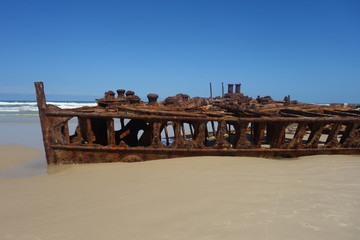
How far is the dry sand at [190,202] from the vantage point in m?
2.16

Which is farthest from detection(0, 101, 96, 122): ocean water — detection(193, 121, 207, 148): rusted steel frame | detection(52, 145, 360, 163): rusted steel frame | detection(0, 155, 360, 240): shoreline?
detection(0, 155, 360, 240): shoreline

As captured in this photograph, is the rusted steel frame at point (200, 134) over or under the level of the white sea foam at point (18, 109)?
under

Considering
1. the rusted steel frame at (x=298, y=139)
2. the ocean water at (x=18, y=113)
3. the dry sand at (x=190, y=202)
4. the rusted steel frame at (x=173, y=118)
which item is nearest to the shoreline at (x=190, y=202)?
the dry sand at (x=190, y=202)

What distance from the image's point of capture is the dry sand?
216 cm

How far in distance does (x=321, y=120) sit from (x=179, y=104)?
3.25 meters

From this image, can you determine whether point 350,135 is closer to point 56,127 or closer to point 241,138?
point 241,138

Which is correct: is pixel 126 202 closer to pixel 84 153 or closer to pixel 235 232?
pixel 235 232

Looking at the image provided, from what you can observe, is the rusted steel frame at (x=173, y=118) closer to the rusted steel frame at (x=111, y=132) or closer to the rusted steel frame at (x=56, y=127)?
the rusted steel frame at (x=56, y=127)

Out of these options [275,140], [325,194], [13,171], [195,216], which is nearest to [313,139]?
[275,140]

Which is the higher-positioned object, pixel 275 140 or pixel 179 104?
pixel 179 104

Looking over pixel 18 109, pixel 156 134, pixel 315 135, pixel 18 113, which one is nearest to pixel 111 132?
pixel 156 134

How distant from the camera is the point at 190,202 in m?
2.76

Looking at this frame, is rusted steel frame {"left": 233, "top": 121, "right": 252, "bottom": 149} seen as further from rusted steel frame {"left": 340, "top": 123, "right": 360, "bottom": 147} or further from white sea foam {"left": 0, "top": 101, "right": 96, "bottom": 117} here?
white sea foam {"left": 0, "top": 101, "right": 96, "bottom": 117}

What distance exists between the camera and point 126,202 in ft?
9.39
